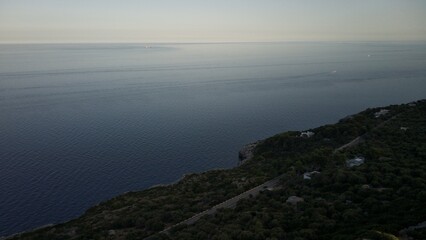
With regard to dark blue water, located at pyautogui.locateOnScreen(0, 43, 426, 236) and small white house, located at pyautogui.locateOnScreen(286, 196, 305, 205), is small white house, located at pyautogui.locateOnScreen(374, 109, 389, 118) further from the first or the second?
small white house, located at pyautogui.locateOnScreen(286, 196, 305, 205)

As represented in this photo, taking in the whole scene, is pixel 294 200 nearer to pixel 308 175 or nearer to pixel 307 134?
pixel 308 175

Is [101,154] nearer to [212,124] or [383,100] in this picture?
[212,124]

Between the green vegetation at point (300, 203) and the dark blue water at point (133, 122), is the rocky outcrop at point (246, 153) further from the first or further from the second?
the green vegetation at point (300, 203)

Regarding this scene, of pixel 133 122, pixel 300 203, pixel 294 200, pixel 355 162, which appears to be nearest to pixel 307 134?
pixel 355 162

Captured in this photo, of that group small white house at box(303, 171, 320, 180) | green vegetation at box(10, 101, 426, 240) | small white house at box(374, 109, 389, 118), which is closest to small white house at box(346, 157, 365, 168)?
green vegetation at box(10, 101, 426, 240)

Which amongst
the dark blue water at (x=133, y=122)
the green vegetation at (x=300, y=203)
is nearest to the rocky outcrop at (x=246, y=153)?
the dark blue water at (x=133, y=122)

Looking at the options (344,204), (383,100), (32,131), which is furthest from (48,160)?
(383,100)
